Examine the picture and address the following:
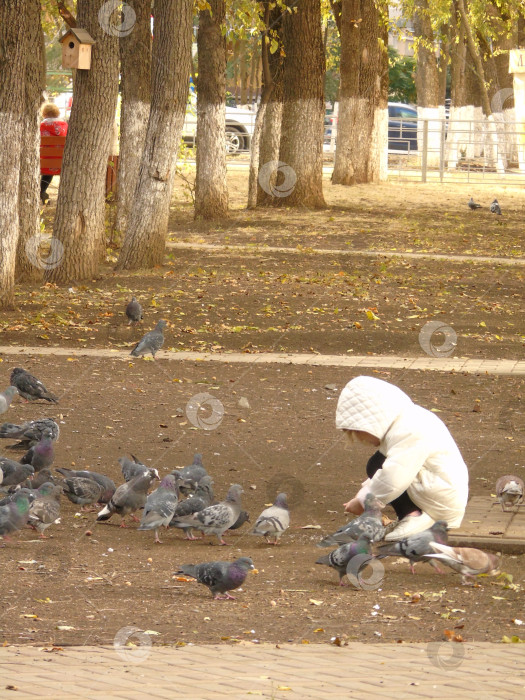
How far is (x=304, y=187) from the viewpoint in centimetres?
2731

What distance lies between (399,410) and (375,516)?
612mm

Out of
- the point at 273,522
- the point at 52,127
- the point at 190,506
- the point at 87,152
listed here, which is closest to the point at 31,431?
the point at 190,506

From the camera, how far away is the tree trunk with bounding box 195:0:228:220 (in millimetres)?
23609

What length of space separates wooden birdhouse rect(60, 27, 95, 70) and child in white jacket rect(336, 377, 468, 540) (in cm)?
1088

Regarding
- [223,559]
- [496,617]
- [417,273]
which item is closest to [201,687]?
[496,617]

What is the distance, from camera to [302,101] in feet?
87.1

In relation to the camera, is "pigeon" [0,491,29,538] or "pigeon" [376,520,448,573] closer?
"pigeon" [376,520,448,573]

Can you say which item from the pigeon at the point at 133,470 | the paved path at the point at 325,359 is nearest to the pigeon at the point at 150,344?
the paved path at the point at 325,359

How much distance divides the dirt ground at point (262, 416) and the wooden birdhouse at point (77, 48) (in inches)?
122

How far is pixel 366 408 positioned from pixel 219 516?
116 centimetres

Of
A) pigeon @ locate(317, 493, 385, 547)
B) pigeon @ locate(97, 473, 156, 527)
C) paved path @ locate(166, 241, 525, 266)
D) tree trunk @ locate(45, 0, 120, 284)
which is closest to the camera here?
pigeon @ locate(317, 493, 385, 547)

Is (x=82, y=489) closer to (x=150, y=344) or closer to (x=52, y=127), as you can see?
(x=150, y=344)

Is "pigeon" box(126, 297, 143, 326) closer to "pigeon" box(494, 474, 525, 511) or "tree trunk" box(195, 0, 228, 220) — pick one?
"pigeon" box(494, 474, 525, 511)

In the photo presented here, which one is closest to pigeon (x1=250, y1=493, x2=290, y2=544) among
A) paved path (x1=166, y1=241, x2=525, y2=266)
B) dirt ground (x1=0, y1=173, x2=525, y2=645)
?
dirt ground (x1=0, y1=173, x2=525, y2=645)
